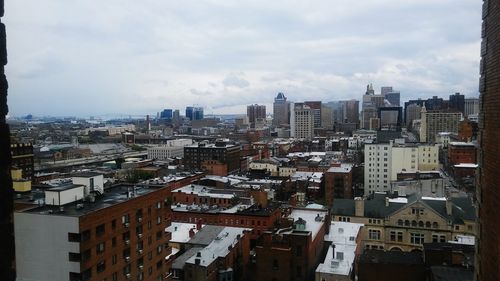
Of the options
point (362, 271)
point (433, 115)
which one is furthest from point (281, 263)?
point (433, 115)

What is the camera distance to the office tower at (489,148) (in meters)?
11.4

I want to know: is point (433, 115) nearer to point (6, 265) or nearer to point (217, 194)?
point (217, 194)

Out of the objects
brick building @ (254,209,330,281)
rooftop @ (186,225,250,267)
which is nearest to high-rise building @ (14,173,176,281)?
rooftop @ (186,225,250,267)

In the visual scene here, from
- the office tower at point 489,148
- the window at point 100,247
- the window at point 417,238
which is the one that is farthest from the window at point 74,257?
the window at point 417,238

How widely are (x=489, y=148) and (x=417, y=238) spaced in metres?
38.1

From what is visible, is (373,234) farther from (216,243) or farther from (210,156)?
(210,156)

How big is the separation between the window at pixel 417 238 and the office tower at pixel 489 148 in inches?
1403

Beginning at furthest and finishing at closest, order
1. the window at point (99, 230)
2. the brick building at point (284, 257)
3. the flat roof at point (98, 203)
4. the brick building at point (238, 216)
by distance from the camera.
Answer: the brick building at point (238, 216), the brick building at point (284, 257), the flat roof at point (98, 203), the window at point (99, 230)

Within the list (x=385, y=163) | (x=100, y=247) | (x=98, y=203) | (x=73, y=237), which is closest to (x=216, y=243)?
(x=98, y=203)

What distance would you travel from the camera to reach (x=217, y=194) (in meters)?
63.6

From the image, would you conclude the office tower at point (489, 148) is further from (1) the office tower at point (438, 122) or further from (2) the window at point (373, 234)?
(1) the office tower at point (438, 122)

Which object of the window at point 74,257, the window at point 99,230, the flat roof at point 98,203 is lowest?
the window at point 74,257

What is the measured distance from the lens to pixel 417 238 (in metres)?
47.4

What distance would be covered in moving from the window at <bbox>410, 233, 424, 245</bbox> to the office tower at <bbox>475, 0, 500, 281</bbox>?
35.6 meters
